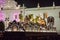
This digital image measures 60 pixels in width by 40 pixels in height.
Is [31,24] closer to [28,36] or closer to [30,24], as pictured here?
[30,24]

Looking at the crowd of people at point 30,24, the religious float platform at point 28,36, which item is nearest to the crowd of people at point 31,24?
the crowd of people at point 30,24

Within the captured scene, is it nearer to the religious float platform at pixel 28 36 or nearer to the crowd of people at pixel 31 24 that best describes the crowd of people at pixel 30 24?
the crowd of people at pixel 31 24

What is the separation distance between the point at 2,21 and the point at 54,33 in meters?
0.91

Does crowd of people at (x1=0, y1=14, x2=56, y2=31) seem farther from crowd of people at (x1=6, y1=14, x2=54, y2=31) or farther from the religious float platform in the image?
the religious float platform

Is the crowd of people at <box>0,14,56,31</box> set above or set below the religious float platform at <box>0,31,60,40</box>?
above

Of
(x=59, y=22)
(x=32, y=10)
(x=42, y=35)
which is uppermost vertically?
(x=32, y=10)

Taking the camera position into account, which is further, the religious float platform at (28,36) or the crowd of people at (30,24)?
the crowd of people at (30,24)

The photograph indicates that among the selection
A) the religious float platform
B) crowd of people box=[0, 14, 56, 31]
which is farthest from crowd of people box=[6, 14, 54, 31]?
the religious float platform

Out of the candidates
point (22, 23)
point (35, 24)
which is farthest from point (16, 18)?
point (35, 24)

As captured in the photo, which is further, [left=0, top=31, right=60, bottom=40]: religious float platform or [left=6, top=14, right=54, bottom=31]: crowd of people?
[left=6, top=14, right=54, bottom=31]: crowd of people

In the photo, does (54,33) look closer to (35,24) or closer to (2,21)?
(35,24)

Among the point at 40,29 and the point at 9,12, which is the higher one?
the point at 9,12

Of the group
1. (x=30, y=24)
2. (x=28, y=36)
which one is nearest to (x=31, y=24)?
(x=30, y=24)

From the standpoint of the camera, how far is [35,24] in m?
3.34
